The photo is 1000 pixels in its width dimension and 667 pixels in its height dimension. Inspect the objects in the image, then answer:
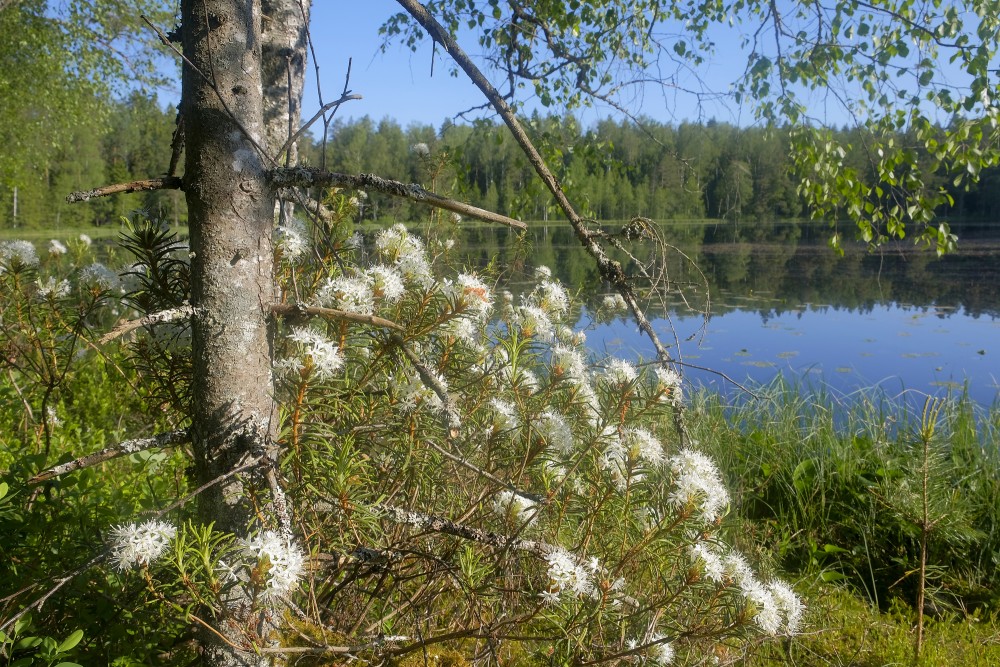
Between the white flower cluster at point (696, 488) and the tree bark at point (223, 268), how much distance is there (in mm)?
941

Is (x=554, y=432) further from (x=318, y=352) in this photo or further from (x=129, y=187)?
(x=129, y=187)

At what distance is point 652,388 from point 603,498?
1.31 ft

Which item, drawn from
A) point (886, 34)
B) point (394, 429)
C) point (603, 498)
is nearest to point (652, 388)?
point (603, 498)

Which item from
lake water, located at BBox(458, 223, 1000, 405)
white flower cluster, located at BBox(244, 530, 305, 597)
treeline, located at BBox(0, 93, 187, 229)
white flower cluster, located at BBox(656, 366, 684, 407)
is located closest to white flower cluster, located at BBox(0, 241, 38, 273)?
white flower cluster, located at BBox(244, 530, 305, 597)

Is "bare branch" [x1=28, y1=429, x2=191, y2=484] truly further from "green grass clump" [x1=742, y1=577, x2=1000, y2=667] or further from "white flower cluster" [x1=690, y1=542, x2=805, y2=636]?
"green grass clump" [x1=742, y1=577, x2=1000, y2=667]

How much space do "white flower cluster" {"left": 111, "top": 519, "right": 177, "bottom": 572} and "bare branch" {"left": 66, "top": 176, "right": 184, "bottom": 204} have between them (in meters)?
0.64

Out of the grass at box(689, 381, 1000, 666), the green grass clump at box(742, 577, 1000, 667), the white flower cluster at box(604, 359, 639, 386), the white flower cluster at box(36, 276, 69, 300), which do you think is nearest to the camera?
the white flower cluster at box(604, 359, 639, 386)

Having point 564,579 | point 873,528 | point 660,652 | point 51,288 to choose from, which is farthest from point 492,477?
point 873,528

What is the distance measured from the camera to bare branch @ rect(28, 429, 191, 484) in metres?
1.21

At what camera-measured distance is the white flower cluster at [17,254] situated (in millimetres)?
2251

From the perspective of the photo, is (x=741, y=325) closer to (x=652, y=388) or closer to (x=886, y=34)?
(x=886, y=34)

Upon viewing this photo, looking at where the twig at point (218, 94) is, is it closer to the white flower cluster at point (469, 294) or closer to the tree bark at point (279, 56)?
the white flower cluster at point (469, 294)

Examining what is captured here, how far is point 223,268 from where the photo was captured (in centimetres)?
136

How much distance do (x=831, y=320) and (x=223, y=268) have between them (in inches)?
474
